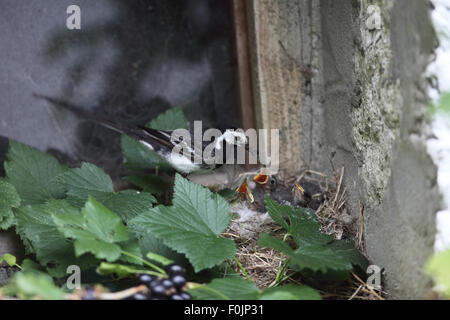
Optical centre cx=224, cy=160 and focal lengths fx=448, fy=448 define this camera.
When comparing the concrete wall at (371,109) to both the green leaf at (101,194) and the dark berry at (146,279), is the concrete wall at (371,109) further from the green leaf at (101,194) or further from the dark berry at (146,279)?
the green leaf at (101,194)

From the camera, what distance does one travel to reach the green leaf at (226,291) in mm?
1334

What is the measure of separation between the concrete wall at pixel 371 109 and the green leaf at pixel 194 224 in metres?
0.56

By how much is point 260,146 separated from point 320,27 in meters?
0.74

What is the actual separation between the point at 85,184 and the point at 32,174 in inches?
12.8

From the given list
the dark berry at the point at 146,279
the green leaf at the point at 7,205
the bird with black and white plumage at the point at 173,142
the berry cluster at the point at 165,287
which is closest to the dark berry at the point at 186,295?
the berry cluster at the point at 165,287

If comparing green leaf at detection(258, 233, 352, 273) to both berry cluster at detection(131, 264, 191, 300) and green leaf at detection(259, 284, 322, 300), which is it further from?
berry cluster at detection(131, 264, 191, 300)

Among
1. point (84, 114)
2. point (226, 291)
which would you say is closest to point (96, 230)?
point (226, 291)

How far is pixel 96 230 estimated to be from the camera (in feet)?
4.66

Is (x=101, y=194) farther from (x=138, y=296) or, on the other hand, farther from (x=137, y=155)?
(x=138, y=296)
